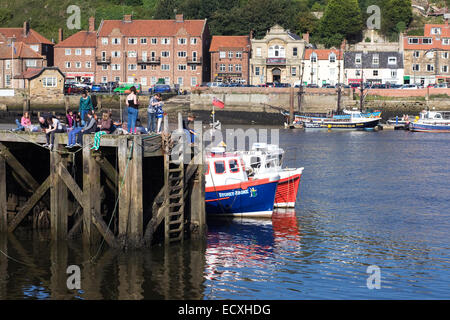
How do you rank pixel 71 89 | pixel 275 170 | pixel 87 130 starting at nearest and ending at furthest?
pixel 87 130, pixel 275 170, pixel 71 89

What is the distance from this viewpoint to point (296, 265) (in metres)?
26.8

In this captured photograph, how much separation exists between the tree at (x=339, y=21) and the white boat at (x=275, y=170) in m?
79.2

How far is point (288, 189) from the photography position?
122 feet

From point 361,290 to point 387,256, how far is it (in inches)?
183

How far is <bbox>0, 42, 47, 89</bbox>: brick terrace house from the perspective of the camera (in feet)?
326

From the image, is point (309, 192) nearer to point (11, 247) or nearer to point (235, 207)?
point (235, 207)

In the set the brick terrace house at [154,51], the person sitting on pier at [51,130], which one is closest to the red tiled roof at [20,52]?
the brick terrace house at [154,51]

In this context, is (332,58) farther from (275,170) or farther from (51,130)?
(51,130)

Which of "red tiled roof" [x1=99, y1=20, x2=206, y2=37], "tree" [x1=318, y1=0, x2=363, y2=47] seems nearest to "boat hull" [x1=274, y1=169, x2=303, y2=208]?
"red tiled roof" [x1=99, y1=20, x2=206, y2=37]

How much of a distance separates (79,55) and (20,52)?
11.1 metres

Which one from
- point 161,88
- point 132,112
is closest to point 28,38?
point 161,88

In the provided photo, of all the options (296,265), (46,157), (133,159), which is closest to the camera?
(133,159)

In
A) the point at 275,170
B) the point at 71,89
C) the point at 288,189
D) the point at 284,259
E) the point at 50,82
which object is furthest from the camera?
the point at 71,89

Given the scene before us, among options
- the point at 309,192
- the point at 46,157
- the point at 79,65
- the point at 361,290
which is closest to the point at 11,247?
the point at 46,157
